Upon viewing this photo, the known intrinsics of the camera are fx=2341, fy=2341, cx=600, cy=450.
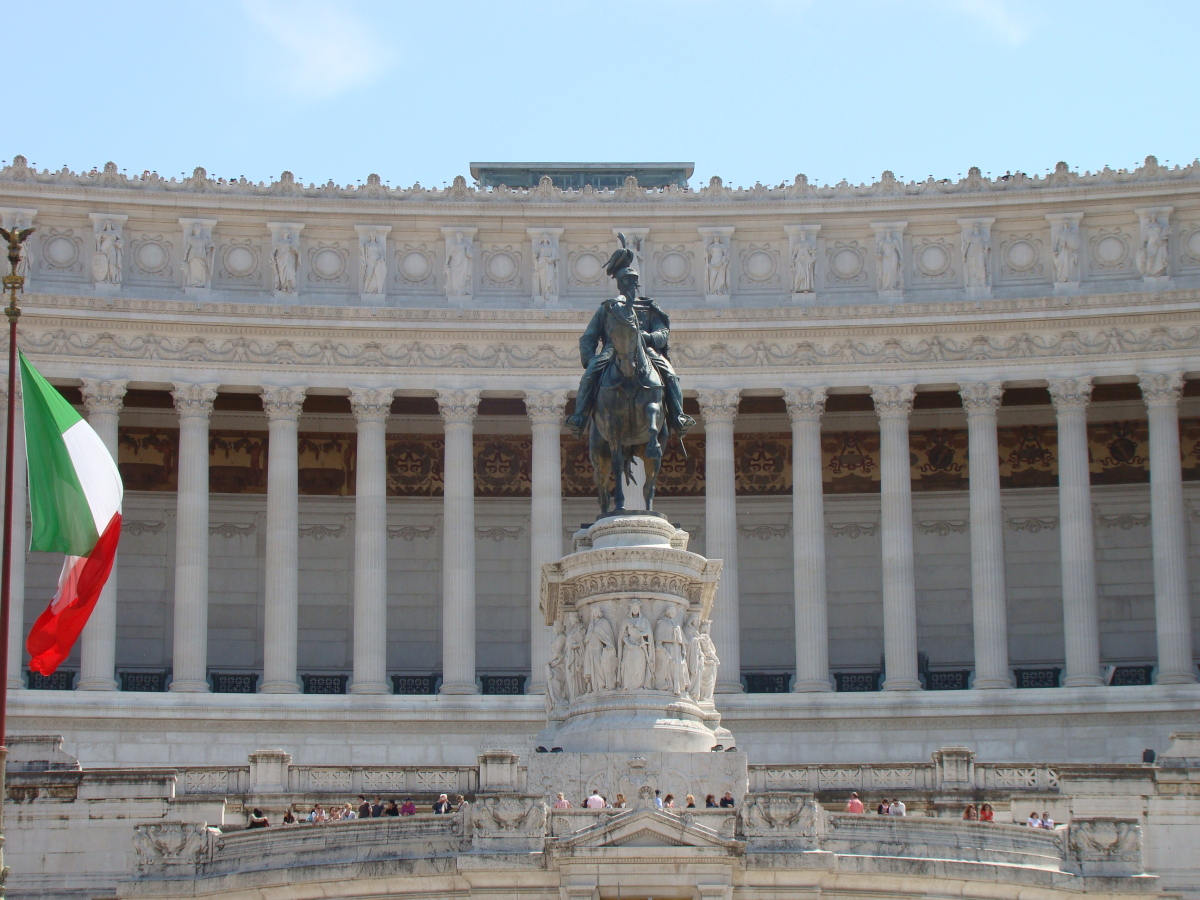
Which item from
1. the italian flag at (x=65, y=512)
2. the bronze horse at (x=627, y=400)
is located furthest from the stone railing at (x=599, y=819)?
the italian flag at (x=65, y=512)

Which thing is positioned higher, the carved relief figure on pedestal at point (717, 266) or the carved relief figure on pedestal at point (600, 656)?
the carved relief figure on pedestal at point (717, 266)

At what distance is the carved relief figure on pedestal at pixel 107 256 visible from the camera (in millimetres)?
69625

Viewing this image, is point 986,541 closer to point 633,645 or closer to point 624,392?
point 624,392

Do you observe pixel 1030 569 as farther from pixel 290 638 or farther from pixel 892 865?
pixel 892 865

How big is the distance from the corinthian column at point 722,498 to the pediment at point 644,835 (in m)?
32.8

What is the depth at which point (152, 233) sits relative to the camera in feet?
232

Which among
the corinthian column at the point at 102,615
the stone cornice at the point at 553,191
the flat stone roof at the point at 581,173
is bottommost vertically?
the corinthian column at the point at 102,615

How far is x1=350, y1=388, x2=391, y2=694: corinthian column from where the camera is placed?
6806 centimetres

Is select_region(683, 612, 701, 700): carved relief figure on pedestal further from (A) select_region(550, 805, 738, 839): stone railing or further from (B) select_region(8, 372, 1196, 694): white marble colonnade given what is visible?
(B) select_region(8, 372, 1196, 694): white marble colonnade

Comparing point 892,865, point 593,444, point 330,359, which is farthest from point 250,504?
point 892,865

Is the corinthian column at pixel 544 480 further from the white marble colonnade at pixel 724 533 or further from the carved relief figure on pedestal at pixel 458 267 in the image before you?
the carved relief figure on pedestal at pixel 458 267

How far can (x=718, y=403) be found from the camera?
70.3 metres

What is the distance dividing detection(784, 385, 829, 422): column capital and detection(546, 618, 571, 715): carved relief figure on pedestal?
28783 millimetres

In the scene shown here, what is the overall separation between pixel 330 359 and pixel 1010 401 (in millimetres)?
21783
